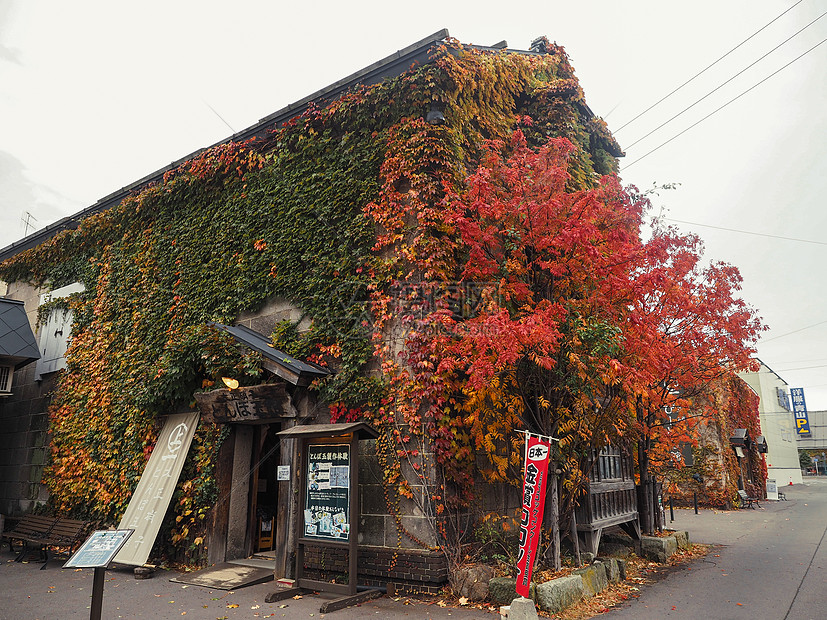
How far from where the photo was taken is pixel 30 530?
39.1ft

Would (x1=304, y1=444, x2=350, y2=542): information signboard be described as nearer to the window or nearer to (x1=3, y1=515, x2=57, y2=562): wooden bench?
(x1=3, y1=515, x2=57, y2=562): wooden bench

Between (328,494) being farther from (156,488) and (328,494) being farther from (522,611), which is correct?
(156,488)

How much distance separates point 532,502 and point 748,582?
4897 millimetres

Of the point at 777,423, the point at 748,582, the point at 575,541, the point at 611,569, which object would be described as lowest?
the point at 748,582

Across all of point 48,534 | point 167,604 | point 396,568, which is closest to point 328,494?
point 396,568

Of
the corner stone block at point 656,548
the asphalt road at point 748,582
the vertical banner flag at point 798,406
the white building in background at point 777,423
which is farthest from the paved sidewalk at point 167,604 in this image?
the vertical banner flag at point 798,406

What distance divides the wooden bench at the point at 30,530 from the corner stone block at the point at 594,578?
34.7 ft

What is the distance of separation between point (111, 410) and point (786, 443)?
52.4 m

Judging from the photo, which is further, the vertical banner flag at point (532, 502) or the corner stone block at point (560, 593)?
the corner stone block at point (560, 593)

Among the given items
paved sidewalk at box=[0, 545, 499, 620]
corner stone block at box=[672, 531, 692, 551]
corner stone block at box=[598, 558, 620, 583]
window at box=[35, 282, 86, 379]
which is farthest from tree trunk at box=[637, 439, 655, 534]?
window at box=[35, 282, 86, 379]

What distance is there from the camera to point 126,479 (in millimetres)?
11531

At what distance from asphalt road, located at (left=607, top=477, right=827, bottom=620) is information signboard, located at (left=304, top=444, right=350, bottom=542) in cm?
372

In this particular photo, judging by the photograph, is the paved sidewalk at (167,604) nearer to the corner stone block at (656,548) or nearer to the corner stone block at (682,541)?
the corner stone block at (656,548)

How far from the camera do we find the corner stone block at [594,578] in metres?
7.62
